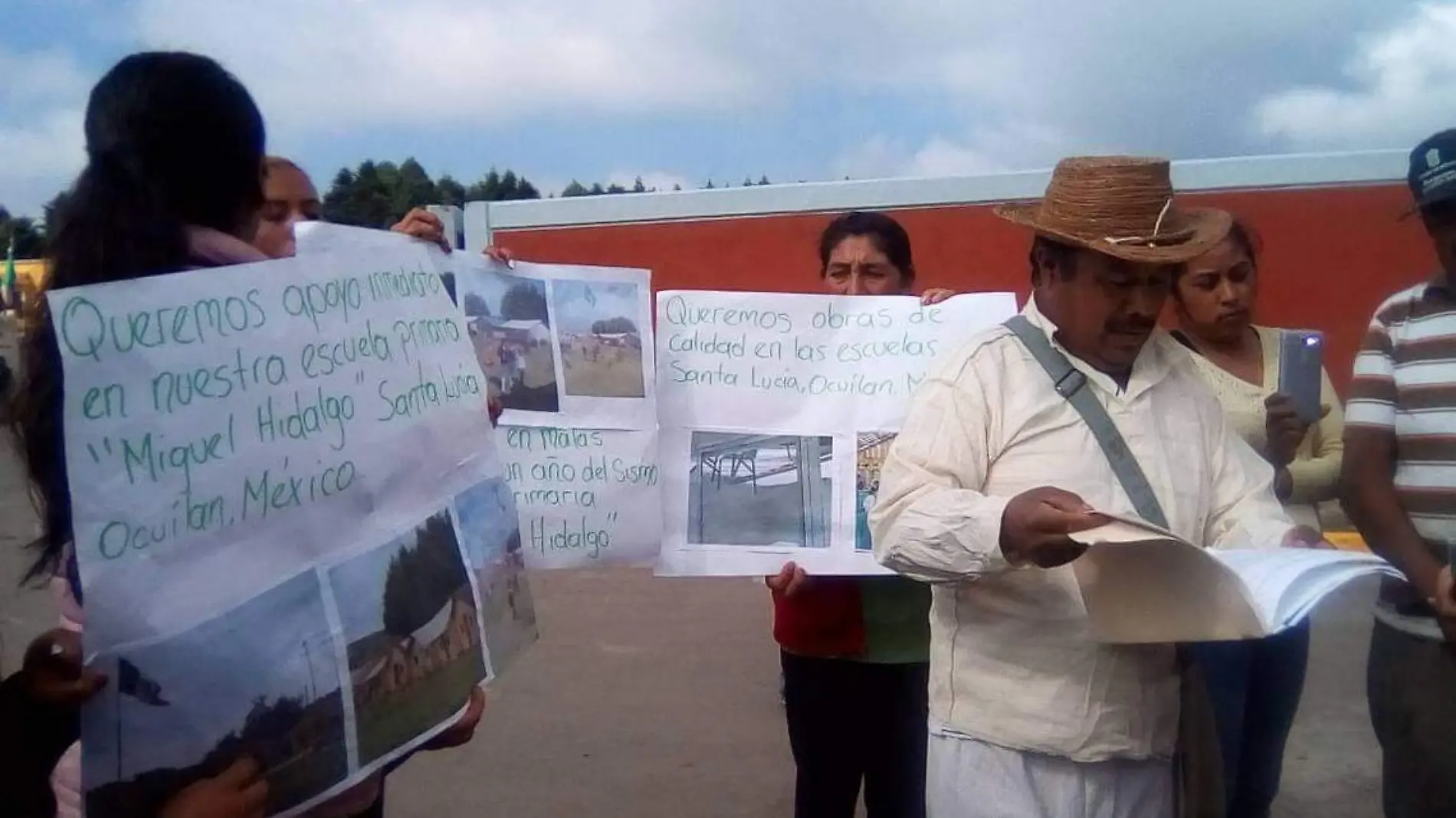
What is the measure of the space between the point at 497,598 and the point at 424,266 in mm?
519

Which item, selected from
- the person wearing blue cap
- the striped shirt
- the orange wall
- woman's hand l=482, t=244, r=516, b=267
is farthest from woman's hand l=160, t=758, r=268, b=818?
the orange wall

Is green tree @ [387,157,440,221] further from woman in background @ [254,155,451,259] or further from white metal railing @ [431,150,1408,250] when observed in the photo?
woman in background @ [254,155,451,259]

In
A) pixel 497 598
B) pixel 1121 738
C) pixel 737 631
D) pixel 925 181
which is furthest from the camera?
pixel 925 181

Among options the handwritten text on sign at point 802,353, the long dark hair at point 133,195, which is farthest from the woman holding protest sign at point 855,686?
the long dark hair at point 133,195

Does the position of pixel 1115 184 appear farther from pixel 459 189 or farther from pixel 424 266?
pixel 459 189

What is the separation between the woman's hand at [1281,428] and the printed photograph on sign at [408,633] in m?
1.94

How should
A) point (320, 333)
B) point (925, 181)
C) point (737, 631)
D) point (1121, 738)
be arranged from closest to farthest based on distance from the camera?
point (320, 333), point (1121, 738), point (737, 631), point (925, 181)

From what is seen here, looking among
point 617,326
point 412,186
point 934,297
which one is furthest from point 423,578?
point 412,186

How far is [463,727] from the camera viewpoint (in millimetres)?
1874

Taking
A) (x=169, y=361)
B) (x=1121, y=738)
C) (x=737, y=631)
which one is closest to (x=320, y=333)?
(x=169, y=361)

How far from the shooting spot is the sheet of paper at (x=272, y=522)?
4.56 ft

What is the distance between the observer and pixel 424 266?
1.96 metres

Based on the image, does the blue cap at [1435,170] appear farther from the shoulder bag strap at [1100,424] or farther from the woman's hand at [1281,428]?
the shoulder bag strap at [1100,424]

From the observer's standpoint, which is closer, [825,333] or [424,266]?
[424,266]
